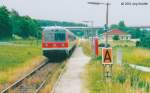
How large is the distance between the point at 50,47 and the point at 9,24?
55193 mm

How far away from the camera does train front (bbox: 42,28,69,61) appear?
4191 centimetres

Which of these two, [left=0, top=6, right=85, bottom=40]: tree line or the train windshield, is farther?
[left=0, top=6, right=85, bottom=40]: tree line

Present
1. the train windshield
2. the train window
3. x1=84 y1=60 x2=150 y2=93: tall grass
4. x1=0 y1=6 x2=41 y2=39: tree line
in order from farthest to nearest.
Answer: x1=0 y1=6 x2=41 y2=39: tree line < the train window < the train windshield < x1=84 y1=60 x2=150 y2=93: tall grass

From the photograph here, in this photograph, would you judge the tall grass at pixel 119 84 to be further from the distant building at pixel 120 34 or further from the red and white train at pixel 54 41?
the distant building at pixel 120 34

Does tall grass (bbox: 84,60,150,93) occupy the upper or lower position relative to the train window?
lower

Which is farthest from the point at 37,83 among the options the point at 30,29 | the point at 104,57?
the point at 30,29

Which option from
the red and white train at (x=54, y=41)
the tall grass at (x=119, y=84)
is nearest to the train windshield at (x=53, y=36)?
the red and white train at (x=54, y=41)

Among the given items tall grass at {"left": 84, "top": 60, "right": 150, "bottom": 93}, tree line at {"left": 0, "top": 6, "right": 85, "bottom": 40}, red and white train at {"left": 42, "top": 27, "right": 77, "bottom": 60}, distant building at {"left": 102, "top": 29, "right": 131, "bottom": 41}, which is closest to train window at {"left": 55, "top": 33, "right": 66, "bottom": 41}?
red and white train at {"left": 42, "top": 27, "right": 77, "bottom": 60}

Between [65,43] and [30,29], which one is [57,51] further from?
[30,29]

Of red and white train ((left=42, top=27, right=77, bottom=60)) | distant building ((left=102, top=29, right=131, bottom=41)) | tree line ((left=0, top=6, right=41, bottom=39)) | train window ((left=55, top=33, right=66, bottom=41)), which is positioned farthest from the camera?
distant building ((left=102, top=29, right=131, bottom=41))

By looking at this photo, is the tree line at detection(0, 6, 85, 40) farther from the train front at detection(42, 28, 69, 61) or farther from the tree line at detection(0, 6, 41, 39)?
the train front at detection(42, 28, 69, 61)

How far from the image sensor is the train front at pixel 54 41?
137 ft

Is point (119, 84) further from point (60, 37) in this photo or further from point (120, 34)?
point (120, 34)

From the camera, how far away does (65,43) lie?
42.3 metres
